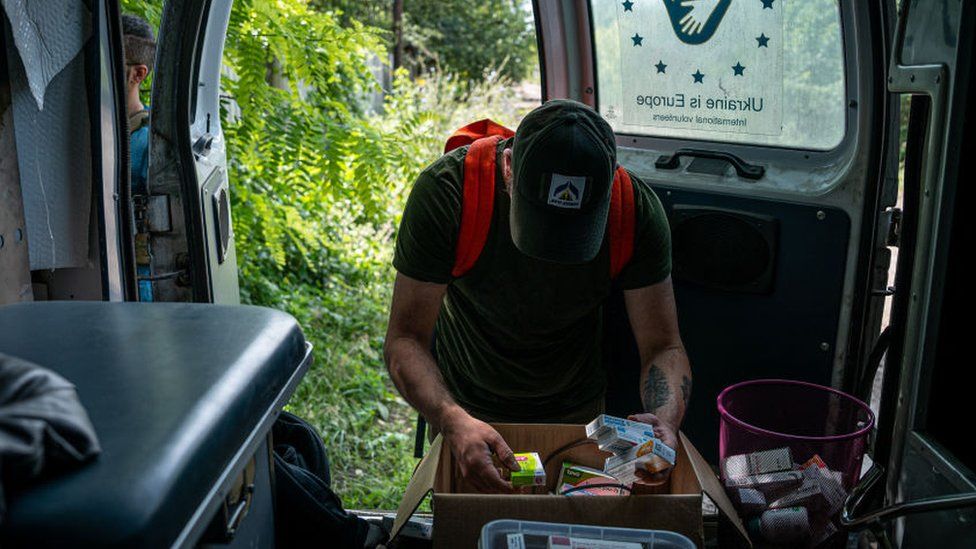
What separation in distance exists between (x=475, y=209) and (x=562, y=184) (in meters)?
0.33

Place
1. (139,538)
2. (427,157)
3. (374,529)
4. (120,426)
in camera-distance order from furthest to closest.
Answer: (427,157)
(374,529)
(120,426)
(139,538)

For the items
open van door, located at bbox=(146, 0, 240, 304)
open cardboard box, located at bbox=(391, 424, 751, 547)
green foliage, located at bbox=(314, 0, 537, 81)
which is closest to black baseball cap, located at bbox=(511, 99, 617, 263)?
open cardboard box, located at bbox=(391, 424, 751, 547)

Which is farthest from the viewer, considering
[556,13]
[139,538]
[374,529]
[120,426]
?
[556,13]

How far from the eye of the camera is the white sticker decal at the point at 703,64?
8.88 feet

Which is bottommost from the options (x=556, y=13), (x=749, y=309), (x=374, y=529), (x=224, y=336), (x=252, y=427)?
(x=374, y=529)

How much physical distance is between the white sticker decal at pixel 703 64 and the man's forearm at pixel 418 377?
128 centimetres

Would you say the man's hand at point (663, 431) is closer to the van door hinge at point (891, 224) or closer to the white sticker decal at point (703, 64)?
the van door hinge at point (891, 224)

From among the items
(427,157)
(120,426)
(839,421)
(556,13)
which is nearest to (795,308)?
(839,421)

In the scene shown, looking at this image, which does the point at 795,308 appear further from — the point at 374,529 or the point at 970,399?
the point at 374,529

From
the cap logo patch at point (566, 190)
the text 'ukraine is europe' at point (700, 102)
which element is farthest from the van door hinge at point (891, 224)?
the cap logo patch at point (566, 190)

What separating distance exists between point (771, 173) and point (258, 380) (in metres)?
1.92

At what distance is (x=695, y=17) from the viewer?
2.84 m

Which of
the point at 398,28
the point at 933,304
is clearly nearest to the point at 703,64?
the point at 933,304

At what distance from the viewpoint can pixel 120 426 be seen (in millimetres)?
1101
